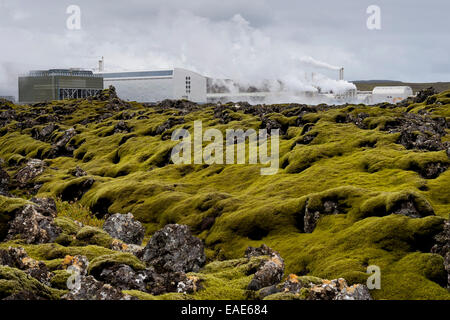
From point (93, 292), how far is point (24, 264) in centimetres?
446

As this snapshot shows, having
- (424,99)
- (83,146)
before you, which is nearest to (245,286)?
(83,146)

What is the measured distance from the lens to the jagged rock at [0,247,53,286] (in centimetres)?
1680

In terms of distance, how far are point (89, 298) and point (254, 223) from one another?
2659 cm

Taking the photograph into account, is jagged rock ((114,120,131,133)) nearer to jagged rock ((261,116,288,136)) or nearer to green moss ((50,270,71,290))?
jagged rock ((261,116,288,136))

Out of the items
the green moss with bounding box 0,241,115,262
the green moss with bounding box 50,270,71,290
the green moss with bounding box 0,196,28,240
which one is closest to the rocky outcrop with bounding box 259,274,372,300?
the green moss with bounding box 50,270,71,290

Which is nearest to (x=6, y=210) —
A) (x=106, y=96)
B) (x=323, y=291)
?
(x=323, y=291)

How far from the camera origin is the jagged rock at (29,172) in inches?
2835

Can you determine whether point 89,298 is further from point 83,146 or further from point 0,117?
point 0,117

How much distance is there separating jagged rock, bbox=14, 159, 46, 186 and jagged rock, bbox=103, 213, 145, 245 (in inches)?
1763

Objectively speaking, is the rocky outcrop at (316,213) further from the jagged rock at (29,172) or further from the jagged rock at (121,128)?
the jagged rock at (121,128)

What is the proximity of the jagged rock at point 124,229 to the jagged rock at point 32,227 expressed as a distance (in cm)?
514

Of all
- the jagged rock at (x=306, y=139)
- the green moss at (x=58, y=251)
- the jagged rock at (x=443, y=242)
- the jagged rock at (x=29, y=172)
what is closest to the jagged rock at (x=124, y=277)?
the green moss at (x=58, y=251)

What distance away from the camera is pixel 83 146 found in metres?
97.3

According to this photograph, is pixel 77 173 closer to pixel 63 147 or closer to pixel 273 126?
pixel 273 126
